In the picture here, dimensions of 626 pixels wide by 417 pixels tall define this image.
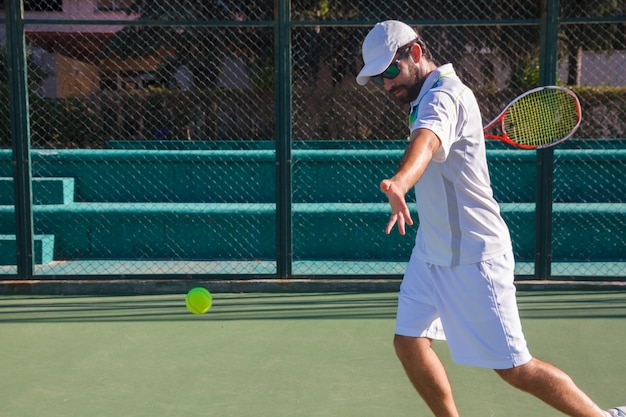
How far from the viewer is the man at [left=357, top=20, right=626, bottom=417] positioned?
2621 mm

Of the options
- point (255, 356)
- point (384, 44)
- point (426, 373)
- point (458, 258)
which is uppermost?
point (384, 44)

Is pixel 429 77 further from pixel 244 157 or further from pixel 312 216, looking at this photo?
pixel 244 157

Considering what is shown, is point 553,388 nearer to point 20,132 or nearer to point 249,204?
point 20,132

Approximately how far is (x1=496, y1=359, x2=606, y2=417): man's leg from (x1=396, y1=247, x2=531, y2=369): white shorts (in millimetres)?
41

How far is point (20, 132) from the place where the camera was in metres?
5.98

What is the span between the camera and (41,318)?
17.2 feet

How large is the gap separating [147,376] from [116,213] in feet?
11.6

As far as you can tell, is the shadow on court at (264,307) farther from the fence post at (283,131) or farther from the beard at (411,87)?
the beard at (411,87)

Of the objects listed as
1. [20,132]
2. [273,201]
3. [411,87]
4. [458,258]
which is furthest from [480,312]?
[273,201]

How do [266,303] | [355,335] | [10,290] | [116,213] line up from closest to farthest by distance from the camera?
[355,335], [266,303], [10,290], [116,213]

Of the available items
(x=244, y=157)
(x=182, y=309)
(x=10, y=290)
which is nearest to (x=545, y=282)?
(x=182, y=309)

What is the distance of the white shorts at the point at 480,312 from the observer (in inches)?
104

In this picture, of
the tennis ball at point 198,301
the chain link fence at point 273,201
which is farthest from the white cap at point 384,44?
the chain link fence at point 273,201

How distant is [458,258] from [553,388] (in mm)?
564
